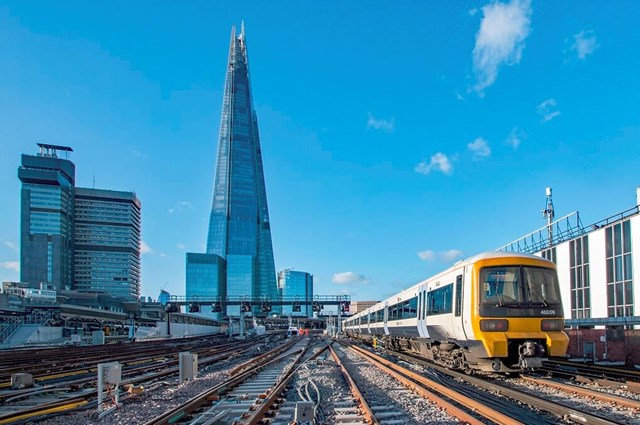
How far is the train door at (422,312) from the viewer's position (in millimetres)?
19302

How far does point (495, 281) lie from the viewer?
1429 cm

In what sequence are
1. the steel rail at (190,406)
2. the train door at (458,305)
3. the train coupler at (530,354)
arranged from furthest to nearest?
1. the train door at (458,305)
2. the train coupler at (530,354)
3. the steel rail at (190,406)

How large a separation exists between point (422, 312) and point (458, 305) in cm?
478

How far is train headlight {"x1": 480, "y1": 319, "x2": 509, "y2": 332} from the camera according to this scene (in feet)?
45.2

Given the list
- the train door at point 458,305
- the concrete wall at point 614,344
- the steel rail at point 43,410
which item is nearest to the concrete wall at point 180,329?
the concrete wall at point 614,344

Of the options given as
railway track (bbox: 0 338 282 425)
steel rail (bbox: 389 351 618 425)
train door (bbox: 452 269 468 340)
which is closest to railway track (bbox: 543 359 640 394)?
steel rail (bbox: 389 351 618 425)

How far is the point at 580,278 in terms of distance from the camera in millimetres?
27984

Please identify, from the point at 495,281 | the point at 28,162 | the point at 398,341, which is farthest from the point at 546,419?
the point at 28,162

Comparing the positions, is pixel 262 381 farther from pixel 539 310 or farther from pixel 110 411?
pixel 539 310

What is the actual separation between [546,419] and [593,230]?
819 inches

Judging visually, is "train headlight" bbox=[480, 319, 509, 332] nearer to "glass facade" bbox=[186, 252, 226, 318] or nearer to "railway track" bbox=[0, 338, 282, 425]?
"railway track" bbox=[0, 338, 282, 425]

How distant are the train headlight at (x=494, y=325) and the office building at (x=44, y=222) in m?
189

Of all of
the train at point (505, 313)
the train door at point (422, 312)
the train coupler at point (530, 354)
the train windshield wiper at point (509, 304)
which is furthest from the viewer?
the train door at point (422, 312)

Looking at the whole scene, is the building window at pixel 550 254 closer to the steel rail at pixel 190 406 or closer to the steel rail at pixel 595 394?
the steel rail at pixel 595 394
